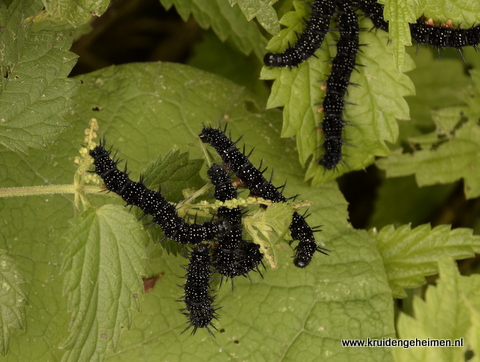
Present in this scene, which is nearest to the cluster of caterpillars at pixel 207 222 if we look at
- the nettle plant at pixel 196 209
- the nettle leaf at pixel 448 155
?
the nettle plant at pixel 196 209

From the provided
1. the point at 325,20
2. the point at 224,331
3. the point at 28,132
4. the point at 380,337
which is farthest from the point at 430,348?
the point at 28,132

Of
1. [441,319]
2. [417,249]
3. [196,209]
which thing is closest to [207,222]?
[196,209]

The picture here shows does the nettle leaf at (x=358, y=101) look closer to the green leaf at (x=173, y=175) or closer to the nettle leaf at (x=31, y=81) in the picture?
the green leaf at (x=173, y=175)

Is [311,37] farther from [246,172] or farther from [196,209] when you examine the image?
[196,209]

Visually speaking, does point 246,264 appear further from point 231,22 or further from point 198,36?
point 198,36

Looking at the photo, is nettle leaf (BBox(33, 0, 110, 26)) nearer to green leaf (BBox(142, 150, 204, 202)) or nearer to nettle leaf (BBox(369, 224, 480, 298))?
green leaf (BBox(142, 150, 204, 202))

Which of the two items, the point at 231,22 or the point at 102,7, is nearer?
the point at 102,7
